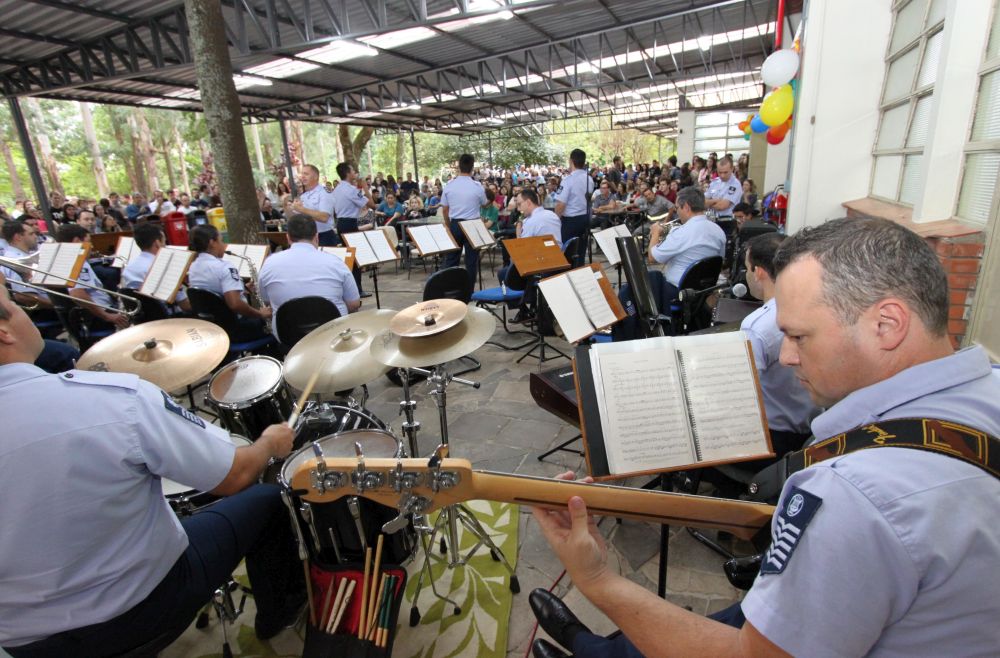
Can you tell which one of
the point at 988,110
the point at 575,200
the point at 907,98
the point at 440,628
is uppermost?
the point at 907,98

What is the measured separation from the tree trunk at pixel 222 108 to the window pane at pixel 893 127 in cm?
589

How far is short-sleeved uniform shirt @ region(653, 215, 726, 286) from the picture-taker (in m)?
4.14

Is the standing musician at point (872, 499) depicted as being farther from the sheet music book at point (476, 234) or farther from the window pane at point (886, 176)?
the sheet music book at point (476, 234)

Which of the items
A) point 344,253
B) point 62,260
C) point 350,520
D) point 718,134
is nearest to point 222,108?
point 344,253

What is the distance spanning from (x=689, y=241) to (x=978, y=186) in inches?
70.8

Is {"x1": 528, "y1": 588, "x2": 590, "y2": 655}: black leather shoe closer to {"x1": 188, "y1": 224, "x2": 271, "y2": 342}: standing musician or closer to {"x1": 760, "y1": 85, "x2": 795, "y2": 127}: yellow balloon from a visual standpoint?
{"x1": 188, "y1": 224, "x2": 271, "y2": 342}: standing musician

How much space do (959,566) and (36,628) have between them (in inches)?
79.2

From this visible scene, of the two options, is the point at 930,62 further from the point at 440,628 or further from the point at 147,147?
the point at 147,147

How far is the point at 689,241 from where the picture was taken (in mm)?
4148

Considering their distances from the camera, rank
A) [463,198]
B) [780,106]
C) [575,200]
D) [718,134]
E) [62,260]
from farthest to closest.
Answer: [718,134], [575,200], [463,198], [780,106], [62,260]

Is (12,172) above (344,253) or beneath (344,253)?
above

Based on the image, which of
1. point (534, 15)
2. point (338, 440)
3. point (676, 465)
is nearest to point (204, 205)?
point (534, 15)

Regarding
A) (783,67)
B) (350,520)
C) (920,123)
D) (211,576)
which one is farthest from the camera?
(783,67)

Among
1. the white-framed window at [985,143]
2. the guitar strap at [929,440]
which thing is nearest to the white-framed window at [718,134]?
the white-framed window at [985,143]
